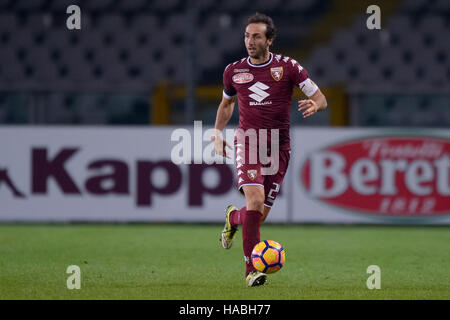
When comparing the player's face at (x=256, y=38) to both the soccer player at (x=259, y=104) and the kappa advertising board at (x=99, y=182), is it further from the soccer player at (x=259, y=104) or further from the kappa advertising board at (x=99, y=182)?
the kappa advertising board at (x=99, y=182)

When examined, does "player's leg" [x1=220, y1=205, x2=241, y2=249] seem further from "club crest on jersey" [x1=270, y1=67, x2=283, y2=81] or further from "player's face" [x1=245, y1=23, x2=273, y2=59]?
"player's face" [x1=245, y1=23, x2=273, y2=59]

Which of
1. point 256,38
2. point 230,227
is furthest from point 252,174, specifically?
point 256,38

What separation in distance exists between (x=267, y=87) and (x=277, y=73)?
142mm

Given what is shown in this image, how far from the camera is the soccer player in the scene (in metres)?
6.50

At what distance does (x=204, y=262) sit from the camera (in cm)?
798

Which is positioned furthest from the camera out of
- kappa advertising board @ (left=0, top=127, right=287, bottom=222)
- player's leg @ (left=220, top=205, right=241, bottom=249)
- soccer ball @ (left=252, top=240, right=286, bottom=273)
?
kappa advertising board @ (left=0, top=127, right=287, bottom=222)

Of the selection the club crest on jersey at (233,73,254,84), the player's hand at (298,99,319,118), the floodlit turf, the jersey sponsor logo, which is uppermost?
the club crest on jersey at (233,73,254,84)

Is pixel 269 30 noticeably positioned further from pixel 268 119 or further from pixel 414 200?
pixel 414 200

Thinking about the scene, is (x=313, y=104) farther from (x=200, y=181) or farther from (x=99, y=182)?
(x=99, y=182)

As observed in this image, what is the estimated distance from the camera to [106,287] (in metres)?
6.17

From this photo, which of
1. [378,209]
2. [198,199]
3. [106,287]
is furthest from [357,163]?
[106,287]

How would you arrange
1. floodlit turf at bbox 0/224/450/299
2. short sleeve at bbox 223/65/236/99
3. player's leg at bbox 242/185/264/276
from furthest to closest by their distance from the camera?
short sleeve at bbox 223/65/236/99 → player's leg at bbox 242/185/264/276 → floodlit turf at bbox 0/224/450/299

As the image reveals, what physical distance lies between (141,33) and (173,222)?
248 inches

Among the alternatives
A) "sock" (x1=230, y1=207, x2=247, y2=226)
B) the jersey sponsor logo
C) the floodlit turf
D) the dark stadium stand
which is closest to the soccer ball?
the floodlit turf
